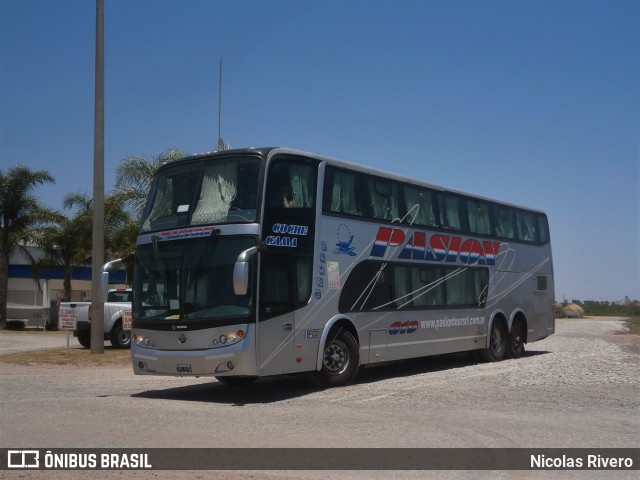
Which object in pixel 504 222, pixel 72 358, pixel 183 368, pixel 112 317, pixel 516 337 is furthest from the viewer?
pixel 112 317

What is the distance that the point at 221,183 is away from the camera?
12.8 metres

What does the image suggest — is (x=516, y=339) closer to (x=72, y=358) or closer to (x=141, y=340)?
(x=141, y=340)

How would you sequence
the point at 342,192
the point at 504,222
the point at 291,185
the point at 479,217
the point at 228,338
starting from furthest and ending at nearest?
1. the point at 504,222
2. the point at 479,217
3. the point at 342,192
4. the point at 291,185
5. the point at 228,338

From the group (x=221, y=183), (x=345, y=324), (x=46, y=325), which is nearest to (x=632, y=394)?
(x=345, y=324)

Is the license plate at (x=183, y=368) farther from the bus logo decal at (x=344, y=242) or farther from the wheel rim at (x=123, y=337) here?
the wheel rim at (x=123, y=337)

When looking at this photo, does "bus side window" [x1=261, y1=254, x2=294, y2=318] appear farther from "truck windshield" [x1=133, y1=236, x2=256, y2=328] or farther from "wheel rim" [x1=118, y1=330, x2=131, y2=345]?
"wheel rim" [x1=118, y1=330, x2=131, y2=345]

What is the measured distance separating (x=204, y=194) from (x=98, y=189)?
31.8 ft

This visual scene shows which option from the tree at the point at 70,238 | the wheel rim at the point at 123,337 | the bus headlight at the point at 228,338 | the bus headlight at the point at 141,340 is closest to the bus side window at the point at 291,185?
the bus headlight at the point at 228,338

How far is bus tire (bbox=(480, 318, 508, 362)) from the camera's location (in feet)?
63.9

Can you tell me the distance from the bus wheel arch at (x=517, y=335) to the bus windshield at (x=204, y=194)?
415 inches

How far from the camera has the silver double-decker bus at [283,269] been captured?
12078mm

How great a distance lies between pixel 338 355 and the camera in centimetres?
1402

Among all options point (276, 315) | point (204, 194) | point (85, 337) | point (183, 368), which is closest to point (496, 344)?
point (276, 315)

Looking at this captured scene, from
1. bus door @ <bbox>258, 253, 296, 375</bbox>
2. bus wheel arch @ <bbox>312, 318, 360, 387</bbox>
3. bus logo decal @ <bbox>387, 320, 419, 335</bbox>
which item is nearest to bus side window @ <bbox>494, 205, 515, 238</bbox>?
bus logo decal @ <bbox>387, 320, 419, 335</bbox>
